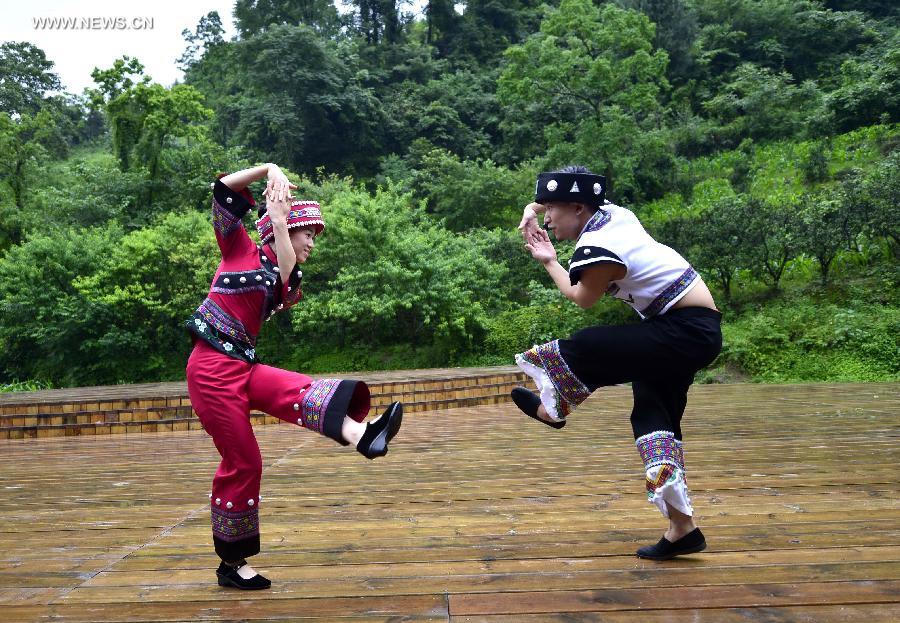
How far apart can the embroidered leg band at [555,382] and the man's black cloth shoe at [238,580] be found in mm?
1041

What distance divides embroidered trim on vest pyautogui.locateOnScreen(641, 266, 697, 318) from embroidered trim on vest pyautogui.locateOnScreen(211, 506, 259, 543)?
1445 millimetres

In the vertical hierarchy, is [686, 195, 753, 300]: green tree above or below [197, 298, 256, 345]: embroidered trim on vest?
below

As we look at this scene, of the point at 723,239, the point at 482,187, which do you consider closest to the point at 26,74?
the point at 482,187

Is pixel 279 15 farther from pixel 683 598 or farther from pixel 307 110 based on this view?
pixel 683 598

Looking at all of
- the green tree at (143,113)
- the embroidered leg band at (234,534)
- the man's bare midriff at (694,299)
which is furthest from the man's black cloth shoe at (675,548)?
the green tree at (143,113)

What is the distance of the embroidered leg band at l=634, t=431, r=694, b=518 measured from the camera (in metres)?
2.37

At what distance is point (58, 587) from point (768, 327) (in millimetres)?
10540

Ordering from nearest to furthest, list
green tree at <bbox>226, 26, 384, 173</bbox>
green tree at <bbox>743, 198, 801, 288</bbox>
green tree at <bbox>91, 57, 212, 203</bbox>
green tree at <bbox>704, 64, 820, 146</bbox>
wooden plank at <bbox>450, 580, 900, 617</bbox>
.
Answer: wooden plank at <bbox>450, 580, 900, 617</bbox> → green tree at <bbox>743, 198, 801, 288</bbox> → green tree at <bbox>91, 57, 212, 203</bbox> → green tree at <bbox>704, 64, 820, 146</bbox> → green tree at <bbox>226, 26, 384, 173</bbox>

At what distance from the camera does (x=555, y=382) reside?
246cm

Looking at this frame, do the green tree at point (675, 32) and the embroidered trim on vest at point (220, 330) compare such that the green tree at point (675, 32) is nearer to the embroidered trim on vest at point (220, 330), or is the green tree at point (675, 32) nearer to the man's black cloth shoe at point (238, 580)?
the embroidered trim on vest at point (220, 330)

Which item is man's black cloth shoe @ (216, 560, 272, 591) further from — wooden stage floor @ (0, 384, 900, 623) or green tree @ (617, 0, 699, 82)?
green tree @ (617, 0, 699, 82)

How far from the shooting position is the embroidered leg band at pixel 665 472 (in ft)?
7.77

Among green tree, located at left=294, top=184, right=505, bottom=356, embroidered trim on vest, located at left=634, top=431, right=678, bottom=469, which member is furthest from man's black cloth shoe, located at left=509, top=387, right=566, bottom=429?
green tree, located at left=294, top=184, right=505, bottom=356

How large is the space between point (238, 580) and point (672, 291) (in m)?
1.62
